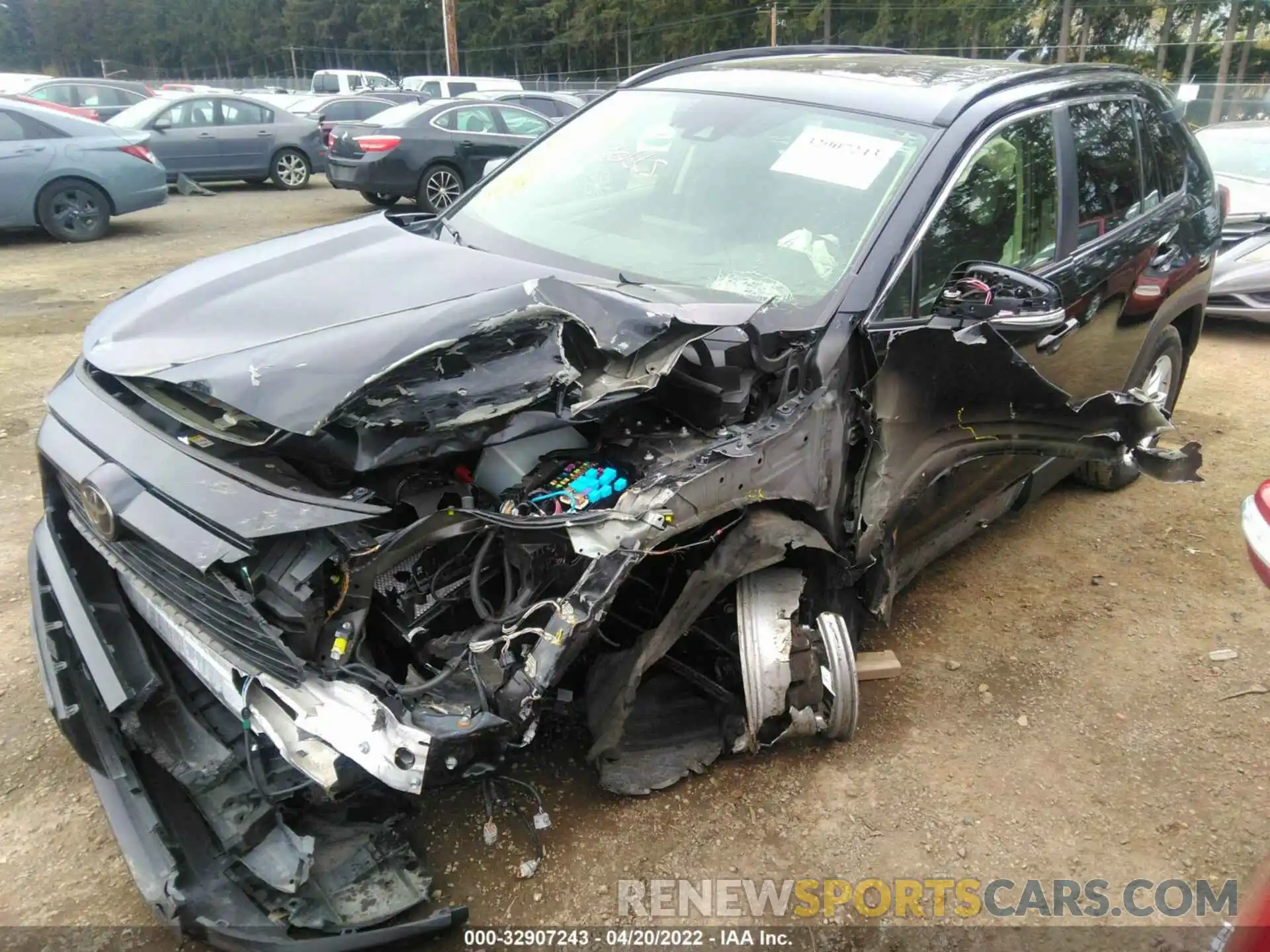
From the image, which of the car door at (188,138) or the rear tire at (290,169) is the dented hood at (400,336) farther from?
the rear tire at (290,169)

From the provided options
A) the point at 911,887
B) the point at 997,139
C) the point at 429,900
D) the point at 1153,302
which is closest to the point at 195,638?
the point at 429,900

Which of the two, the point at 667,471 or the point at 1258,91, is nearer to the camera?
the point at 667,471

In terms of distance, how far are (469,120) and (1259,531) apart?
11.4 meters

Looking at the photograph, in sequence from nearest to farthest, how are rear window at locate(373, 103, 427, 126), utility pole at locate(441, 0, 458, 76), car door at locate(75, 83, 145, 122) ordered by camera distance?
rear window at locate(373, 103, 427, 126) < car door at locate(75, 83, 145, 122) < utility pole at locate(441, 0, 458, 76)

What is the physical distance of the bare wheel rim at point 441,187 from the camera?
11.3 metres

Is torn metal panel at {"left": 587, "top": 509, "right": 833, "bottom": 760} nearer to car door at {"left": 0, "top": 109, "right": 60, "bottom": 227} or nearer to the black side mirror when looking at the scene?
the black side mirror

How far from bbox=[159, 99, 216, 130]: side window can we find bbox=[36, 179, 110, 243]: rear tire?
3.77m

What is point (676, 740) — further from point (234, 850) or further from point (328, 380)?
point (328, 380)

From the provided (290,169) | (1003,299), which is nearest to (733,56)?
(1003,299)

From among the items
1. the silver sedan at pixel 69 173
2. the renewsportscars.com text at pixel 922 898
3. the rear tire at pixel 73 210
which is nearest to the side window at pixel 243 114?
the silver sedan at pixel 69 173

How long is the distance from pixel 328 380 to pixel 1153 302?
11.9 feet

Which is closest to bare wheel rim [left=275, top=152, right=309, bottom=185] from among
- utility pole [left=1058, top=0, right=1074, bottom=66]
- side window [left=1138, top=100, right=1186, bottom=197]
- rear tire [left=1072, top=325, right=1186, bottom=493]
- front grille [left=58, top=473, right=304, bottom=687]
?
side window [left=1138, top=100, right=1186, bottom=197]

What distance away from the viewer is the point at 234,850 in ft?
6.56

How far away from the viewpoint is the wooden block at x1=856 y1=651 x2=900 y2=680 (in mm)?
3029
